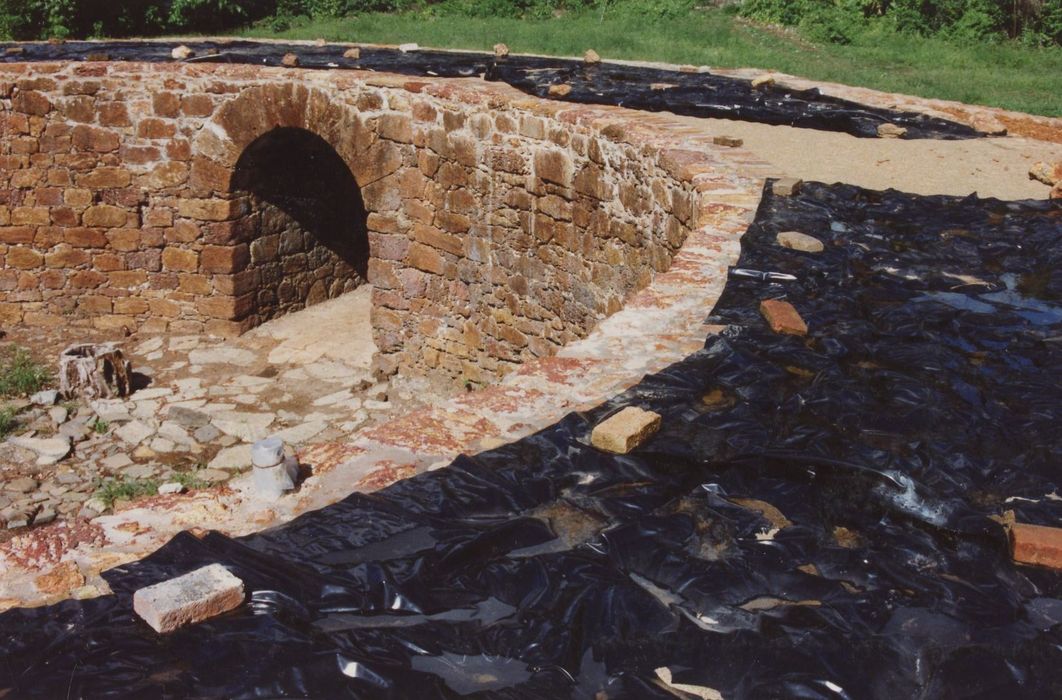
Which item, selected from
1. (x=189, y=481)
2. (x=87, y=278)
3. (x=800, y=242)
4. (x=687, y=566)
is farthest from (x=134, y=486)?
(x=687, y=566)

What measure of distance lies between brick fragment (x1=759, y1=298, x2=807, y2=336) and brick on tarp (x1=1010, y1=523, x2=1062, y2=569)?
1.51 metres

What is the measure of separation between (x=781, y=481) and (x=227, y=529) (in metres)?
1.59

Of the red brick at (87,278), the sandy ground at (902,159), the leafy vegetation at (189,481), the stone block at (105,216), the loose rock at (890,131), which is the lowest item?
the leafy vegetation at (189,481)

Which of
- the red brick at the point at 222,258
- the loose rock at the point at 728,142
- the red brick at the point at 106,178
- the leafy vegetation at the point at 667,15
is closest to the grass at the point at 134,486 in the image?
the red brick at the point at 222,258

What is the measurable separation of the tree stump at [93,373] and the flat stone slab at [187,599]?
6034 millimetres

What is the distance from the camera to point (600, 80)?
9.12 meters

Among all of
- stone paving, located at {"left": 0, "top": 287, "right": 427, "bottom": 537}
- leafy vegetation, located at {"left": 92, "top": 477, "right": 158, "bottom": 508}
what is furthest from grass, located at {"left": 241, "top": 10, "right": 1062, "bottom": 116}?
leafy vegetation, located at {"left": 92, "top": 477, "right": 158, "bottom": 508}

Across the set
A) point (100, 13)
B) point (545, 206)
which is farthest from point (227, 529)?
point (100, 13)

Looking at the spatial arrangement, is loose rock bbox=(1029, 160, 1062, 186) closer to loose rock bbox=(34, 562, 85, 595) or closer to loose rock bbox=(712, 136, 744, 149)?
loose rock bbox=(712, 136, 744, 149)

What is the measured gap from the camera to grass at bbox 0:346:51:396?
8055 millimetres

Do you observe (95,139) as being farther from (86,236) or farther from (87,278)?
(87,278)

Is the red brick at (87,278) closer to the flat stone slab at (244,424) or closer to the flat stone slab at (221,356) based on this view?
the flat stone slab at (221,356)

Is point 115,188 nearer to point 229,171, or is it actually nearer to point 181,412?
point 229,171

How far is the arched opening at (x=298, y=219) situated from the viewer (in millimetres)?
9133
